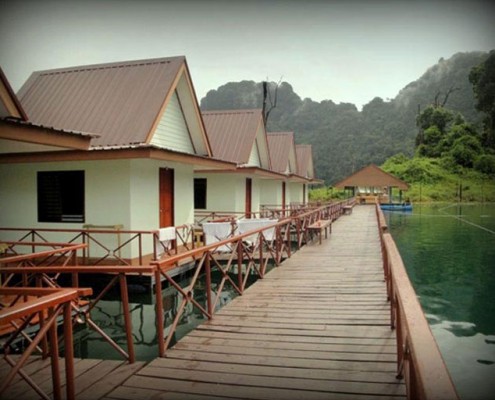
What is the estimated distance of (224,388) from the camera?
11.3 feet

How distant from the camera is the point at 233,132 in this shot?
19.4 metres

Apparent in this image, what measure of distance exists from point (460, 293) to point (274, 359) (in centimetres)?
948

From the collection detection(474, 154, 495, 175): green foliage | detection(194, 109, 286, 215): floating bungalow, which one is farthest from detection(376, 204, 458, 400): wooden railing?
detection(474, 154, 495, 175): green foliage

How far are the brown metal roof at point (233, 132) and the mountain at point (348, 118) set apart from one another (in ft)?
160

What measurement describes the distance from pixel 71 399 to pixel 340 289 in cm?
508

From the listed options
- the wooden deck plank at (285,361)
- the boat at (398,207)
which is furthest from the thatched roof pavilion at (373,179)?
the wooden deck plank at (285,361)

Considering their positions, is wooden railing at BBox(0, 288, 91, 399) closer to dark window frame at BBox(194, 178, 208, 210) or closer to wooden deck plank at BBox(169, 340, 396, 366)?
wooden deck plank at BBox(169, 340, 396, 366)

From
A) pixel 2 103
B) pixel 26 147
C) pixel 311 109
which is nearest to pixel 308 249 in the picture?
pixel 26 147

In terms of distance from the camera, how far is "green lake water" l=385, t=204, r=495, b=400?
686 centimetres

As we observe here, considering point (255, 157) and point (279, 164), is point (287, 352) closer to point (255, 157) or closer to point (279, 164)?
point (255, 157)

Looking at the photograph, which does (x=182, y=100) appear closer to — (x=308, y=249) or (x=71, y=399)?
(x=308, y=249)

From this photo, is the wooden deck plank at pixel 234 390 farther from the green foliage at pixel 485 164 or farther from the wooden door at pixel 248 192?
the green foliage at pixel 485 164

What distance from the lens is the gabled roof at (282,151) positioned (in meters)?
25.8

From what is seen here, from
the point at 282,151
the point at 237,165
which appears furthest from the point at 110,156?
the point at 282,151
